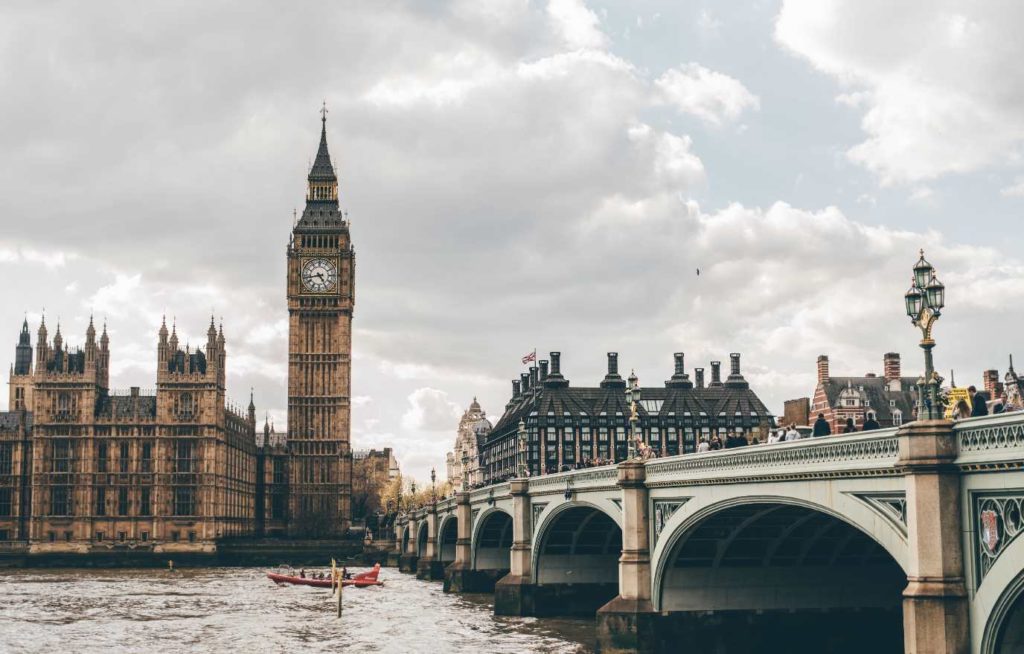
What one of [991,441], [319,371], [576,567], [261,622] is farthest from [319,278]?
[991,441]

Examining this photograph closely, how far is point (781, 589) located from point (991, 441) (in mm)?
19622

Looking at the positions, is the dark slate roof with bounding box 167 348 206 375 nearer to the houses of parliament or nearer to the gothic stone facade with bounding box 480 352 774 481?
the houses of parliament

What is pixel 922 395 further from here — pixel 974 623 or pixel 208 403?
pixel 208 403

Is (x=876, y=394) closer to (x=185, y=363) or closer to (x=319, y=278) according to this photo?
(x=185, y=363)

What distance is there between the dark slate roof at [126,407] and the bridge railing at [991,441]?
129 m

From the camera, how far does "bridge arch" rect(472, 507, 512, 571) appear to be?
76.3 metres

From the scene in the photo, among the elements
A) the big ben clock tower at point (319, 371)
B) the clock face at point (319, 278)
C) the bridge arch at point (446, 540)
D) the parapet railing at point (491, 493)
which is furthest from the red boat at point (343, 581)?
the clock face at point (319, 278)

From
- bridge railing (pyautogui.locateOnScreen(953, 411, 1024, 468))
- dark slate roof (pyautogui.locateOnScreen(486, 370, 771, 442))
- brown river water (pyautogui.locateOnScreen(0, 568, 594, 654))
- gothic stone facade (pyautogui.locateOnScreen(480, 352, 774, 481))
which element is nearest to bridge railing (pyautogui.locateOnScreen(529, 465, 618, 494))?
brown river water (pyautogui.locateOnScreen(0, 568, 594, 654))

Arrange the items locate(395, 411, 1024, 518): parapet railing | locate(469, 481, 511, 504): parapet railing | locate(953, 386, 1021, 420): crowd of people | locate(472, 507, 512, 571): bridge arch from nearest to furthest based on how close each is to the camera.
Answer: locate(395, 411, 1024, 518): parapet railing < locate(953, 386, 1021, 420): crowd of people < locate(469, 481, 511, 504): parapet railing < locate(472, 507, 512, 571): bridge arch

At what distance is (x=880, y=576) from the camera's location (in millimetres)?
40250

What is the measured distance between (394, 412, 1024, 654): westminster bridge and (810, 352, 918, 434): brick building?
42694 millimetres

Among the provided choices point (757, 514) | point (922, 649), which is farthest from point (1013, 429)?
point (757, 514)

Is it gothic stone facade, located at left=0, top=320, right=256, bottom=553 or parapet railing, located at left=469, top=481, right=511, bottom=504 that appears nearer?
parapet railing, located at left=469, top=481, right=511, bottom=504

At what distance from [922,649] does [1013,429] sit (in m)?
4.49
